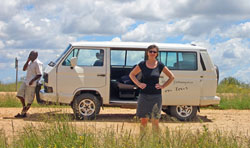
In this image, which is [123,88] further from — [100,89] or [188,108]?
→ [188,108]

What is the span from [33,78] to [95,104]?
1895mm

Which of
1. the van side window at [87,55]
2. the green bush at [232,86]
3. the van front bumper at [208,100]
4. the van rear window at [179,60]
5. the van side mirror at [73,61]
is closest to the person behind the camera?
the van side mirror at [73,61]

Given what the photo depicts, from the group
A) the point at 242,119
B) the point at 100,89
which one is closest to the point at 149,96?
the point at 100,89

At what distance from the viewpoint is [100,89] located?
11062 millimetres

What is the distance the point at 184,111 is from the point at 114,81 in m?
2.08

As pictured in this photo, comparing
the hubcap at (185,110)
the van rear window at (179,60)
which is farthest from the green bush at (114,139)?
the hubcap at (185,110)

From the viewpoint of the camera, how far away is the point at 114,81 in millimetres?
11719

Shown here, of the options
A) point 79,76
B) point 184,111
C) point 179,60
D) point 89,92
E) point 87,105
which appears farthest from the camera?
point 184,111

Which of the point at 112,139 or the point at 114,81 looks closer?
the point at 112,139

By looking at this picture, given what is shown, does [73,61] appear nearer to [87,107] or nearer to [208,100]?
[87,107]

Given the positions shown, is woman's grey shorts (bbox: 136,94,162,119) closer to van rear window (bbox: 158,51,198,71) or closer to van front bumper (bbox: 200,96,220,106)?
van rear window (bbox: 158,51,198,71)

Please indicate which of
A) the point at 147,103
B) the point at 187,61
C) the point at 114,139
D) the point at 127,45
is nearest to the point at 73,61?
the point at 127,45

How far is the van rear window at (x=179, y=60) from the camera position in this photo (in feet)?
36.9

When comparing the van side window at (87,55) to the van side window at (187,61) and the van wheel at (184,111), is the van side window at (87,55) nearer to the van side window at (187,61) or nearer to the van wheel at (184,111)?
the van side window at (187,61)
